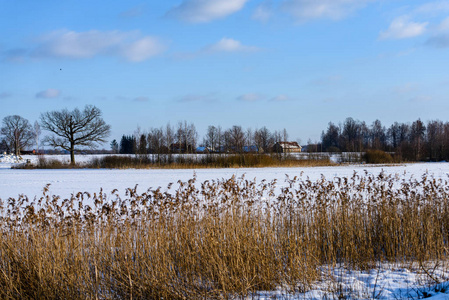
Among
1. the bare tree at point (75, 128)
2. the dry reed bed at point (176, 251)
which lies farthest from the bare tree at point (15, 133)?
the dry reed bed at point (176, 251)

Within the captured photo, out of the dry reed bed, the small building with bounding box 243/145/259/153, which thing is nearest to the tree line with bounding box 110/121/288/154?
the small building with bounding box 243/145/259/153

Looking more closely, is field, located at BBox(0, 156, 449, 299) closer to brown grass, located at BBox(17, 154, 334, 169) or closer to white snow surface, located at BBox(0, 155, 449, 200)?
white snow surface, located at BBox(0, 155, 449, 200)

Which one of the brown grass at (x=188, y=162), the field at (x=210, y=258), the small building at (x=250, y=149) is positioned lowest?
the field at (x=210, y=258)

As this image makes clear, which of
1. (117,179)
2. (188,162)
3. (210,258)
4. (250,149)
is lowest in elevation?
(210,258)

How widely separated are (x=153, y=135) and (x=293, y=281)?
3534 centimetres

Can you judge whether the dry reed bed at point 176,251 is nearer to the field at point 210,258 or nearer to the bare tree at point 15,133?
the field at point 210,258

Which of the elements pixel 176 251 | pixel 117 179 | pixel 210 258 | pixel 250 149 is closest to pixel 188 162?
pixel 250 149

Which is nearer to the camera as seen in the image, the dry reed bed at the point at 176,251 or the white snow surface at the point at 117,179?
the dry reed bed at the point at 176,251

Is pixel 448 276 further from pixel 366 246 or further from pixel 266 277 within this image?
pixel 266 277

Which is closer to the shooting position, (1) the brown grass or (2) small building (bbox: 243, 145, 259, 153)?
(1) the brown grass

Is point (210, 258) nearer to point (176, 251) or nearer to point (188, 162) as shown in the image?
point (176, 251)

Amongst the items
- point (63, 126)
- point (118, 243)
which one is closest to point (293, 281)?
point (118, 243)

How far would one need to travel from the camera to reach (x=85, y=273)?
438 cm

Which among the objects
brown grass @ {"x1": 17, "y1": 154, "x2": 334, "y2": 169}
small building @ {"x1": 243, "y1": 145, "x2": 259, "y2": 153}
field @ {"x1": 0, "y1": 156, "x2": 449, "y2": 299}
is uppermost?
small building @ {"x1": 243, "y1": 145, "x2": 259, "y2": 153}
